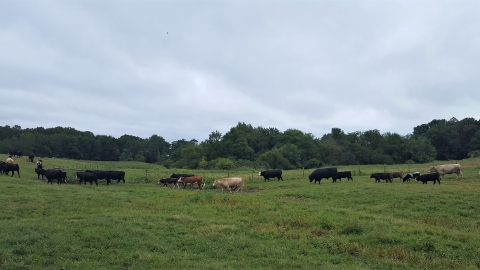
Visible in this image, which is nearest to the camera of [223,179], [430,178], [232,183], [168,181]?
[430,178]

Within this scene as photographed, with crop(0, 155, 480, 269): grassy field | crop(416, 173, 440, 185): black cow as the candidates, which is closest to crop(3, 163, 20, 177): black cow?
crop(0, 155, 480, 269): grassy field

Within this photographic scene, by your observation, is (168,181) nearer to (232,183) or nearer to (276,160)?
(232,183)

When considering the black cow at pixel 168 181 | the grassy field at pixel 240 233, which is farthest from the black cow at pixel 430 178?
the black cow at pixel 168 181

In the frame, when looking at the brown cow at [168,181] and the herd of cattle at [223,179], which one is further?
the brown cow at [168,181]

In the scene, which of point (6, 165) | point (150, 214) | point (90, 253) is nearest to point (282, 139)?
point (6, 165)

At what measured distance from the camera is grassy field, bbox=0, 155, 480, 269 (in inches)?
353

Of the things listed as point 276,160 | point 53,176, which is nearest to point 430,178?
point 53,176

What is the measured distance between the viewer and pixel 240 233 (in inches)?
479

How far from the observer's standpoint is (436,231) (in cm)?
1175

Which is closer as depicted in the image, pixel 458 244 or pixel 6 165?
pixel 458 244

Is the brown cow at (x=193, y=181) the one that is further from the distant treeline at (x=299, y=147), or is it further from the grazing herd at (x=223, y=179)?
the distant treeline at (x=299, y=147)

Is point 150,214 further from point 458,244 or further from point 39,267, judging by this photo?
point 458,244

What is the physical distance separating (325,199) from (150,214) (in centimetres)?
1076

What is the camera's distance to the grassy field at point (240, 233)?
8.97 m
